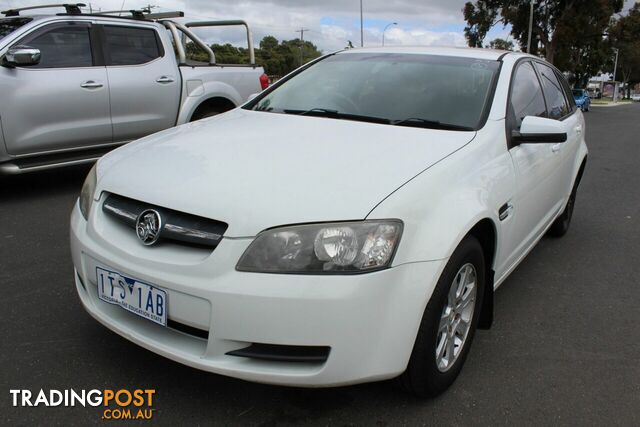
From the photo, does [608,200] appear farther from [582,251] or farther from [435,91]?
[435,91]

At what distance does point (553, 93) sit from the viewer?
4.22 meters

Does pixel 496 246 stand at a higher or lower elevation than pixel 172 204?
lower

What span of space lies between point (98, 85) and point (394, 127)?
156 inches

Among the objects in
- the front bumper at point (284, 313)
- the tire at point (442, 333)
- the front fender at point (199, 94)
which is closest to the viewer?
the front bumper at point (284, 313)

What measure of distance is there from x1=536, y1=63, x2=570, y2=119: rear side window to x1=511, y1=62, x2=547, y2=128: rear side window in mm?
199

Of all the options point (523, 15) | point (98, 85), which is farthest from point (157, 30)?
point (523, 15)

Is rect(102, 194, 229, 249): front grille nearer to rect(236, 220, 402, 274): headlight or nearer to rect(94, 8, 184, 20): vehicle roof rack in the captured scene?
rect(236, 220, 402, 274): headlight

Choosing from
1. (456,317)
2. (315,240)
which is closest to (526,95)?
(456,317)

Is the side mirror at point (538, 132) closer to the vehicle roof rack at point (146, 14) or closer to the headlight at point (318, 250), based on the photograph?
the headlight at point (318, 250)

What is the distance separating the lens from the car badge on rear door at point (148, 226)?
2.13 m

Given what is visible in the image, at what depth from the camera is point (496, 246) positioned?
268 cm

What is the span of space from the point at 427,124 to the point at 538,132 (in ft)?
1.87

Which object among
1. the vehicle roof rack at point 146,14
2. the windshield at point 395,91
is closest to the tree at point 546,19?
the vehicle roof rack at point 146,14

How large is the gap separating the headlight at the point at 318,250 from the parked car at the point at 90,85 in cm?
416
